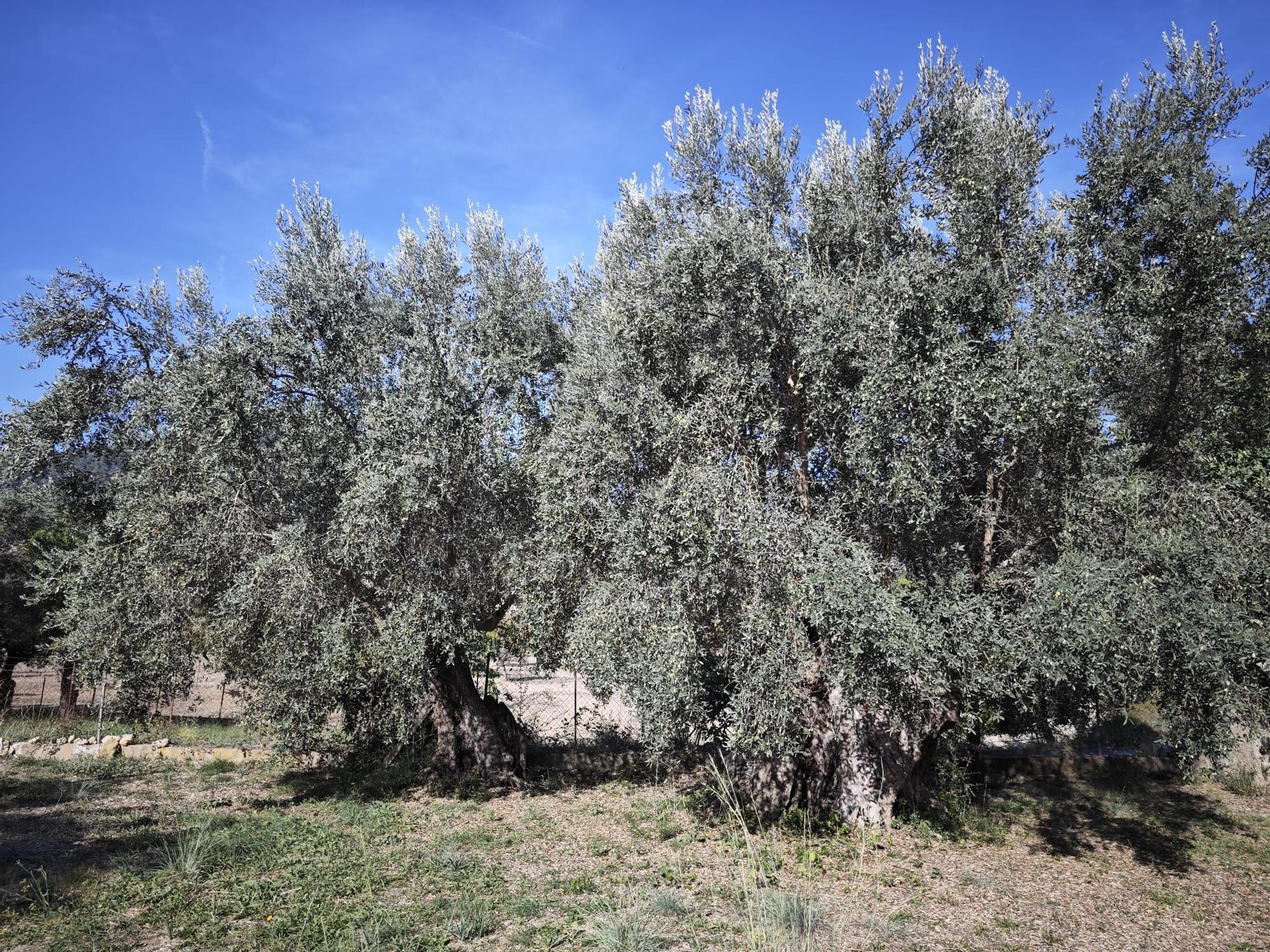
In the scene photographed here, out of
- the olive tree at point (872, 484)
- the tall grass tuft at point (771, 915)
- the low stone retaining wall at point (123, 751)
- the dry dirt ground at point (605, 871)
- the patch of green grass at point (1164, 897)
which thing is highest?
the olive tree at point (872, 484)

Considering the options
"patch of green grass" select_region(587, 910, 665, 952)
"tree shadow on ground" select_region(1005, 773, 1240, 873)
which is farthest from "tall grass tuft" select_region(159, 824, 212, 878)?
"tree shadow on ground" select_region(1005, 773, 1240, 873)

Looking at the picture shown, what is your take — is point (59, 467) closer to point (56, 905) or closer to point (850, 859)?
point (56, 905)

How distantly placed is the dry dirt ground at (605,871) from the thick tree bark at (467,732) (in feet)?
2.37

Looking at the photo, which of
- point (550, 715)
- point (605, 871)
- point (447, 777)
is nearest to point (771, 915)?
point (605, 871)

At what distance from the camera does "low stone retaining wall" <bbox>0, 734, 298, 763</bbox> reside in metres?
16.2

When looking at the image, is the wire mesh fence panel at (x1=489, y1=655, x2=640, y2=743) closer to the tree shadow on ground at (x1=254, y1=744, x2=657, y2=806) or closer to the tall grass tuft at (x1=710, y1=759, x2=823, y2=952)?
the tree shadow on ground at (x1=254, y1=744, x2=657, y2=806)

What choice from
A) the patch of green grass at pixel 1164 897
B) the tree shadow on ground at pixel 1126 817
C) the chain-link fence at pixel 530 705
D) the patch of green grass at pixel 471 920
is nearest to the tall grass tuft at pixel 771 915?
the patch of green grass at pixel 471 920

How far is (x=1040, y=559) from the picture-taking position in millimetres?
9539

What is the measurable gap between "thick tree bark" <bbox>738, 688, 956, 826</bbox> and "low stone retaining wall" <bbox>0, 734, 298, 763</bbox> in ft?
32.9

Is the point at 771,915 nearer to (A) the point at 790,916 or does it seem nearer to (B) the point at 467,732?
(A) the point at 790,916

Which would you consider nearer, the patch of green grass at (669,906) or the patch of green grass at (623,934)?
the patch of green grass at (623,934)

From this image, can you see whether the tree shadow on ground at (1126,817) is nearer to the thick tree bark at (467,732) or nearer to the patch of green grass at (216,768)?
the thick tree bark at (467,732)

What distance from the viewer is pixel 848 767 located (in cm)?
1056

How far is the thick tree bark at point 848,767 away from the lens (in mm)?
10094
